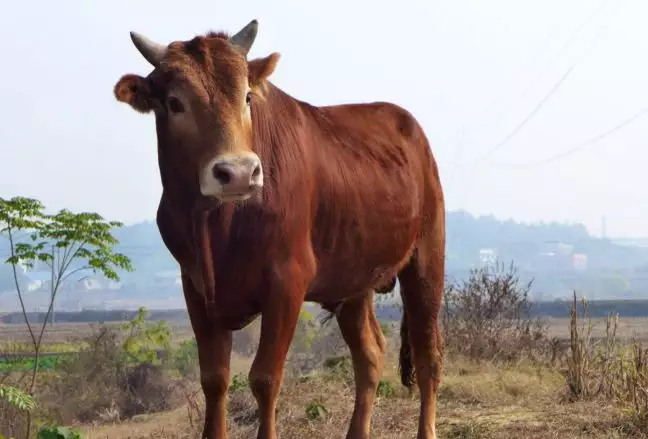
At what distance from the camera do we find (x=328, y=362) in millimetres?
15602

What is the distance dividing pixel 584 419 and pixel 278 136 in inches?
187

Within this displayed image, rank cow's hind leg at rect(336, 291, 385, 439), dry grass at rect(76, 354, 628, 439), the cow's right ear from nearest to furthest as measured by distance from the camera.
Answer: the cow's right ear
cow's hind leg at rect(336, 291, 385, 439)
dry grass at rect(76, 354, 628, 439)

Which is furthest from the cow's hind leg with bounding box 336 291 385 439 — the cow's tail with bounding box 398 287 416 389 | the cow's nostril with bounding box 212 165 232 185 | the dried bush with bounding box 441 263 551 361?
the dried bush with bounding box 441 263 551 361

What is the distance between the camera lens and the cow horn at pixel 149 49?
551 cm

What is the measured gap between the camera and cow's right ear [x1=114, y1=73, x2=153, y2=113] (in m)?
5.45

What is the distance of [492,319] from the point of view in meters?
17.0

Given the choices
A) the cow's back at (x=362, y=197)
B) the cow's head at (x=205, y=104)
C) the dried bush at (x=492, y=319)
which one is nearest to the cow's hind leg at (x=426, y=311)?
the cow's back at (x=362, y=197)

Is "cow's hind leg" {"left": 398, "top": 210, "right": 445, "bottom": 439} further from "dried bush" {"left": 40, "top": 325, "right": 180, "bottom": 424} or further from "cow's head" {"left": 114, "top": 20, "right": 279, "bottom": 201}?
"dried bush" {"left": 40, "top": 325, "right": 180, "bottom": 424}

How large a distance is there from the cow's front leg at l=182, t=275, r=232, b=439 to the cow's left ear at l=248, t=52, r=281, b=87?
1.30 m

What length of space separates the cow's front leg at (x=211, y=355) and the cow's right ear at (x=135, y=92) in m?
1.11

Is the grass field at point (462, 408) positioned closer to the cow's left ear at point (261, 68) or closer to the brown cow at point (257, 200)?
the brown cow at point (257, 200)

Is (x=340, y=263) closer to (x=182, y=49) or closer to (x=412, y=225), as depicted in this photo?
(x=412, y=225)

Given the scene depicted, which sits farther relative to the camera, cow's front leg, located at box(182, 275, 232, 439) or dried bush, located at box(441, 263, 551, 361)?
dried bush, located at box(441, 263, 551, 361)

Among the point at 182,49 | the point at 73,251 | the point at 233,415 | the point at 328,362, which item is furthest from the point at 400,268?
the point at 73,251
